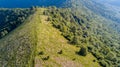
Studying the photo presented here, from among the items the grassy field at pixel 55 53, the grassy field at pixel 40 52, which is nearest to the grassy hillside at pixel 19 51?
the grassy field at pixel 40 52

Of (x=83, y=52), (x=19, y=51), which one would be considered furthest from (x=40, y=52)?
(x=83, y=52)

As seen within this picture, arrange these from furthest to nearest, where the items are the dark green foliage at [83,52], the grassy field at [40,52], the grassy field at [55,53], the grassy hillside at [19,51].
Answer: the dark green foliage at [83,52], the grassy field at [55,53], the grassy field at [40,52], the grassy hillside at [19,51]

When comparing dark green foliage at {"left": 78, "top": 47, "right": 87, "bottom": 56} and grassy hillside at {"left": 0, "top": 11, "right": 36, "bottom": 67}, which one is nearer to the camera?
grassy hillside at {"left": 0, "top": 11, "right": 36, "bottom": 67}

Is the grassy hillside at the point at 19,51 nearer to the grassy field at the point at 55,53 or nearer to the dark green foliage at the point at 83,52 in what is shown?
the grassy field at the point at 55,53

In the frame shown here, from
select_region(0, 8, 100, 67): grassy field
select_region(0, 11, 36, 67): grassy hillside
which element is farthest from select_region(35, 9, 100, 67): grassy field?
select_region(0, 11, 36, 67): grassy hillside

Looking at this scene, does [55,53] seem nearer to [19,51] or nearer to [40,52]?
[40,52]

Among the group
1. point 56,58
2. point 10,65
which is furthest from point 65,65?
point 10,65

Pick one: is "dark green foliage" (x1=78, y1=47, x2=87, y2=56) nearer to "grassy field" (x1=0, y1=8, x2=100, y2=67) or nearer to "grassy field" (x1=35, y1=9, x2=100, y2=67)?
"grassy field" (x1=35, y1=9, x2=100, y2=67)

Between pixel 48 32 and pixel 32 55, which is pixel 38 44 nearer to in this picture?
pixel 32 55
